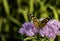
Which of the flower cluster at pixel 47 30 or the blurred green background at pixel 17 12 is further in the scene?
the blurred green background at pixel 17 12

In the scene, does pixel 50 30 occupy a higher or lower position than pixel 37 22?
lower

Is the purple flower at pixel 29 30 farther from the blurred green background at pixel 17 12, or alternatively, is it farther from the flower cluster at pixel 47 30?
the blurred green background at pixel 17 12

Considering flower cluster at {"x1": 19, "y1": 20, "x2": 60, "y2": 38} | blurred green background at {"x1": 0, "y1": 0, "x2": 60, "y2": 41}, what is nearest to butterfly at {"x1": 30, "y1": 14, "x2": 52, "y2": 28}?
flower cluster at {"x1": 19, "y1": 20, "x2": 60, "y2": 38}

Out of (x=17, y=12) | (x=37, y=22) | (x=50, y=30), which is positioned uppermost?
(x=17, y=12)

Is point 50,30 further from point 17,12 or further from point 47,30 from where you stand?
point 17,12

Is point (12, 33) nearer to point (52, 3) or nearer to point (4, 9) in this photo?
point (4, 9)

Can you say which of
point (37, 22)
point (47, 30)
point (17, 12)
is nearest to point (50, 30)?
point (47, 30)

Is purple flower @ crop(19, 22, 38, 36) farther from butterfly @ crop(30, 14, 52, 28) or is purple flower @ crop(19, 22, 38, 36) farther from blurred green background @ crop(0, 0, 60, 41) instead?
blurred green background @ crop(0, 0, 60, 41)

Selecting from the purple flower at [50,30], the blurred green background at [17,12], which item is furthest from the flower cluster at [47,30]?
the blurred green background at [17,12]
